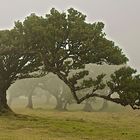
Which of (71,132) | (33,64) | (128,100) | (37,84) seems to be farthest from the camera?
(37,84)

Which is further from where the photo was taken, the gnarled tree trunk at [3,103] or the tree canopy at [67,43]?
the gnarled tree trunk at [3,103]

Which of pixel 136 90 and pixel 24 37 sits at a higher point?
pixel 24 37

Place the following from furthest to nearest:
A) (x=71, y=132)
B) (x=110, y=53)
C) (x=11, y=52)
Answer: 1. (x=11, y=52)
2. (x=110, y=53)
3. (x=71, y=132)

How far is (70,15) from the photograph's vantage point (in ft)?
153

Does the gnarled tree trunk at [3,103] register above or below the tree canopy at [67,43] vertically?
below

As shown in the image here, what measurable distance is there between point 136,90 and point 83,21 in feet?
33.8

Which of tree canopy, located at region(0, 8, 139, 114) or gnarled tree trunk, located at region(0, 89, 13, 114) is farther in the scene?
gnarled tree trunk, located at region(0, 89, 13, 114)

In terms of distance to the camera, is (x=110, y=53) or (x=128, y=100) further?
(x=110, y=53)

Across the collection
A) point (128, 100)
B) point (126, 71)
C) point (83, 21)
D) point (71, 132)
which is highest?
point (83, 21)

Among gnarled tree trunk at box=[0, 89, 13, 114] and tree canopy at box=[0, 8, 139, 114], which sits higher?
tree canopy at box=[0, 8, 139, 114]

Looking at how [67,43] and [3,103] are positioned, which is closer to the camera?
[67,43]

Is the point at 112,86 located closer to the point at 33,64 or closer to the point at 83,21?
the point at 83,21

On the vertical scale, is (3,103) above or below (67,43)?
below

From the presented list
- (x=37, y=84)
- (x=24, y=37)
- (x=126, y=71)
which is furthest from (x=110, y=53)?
(x=37, y=84)
